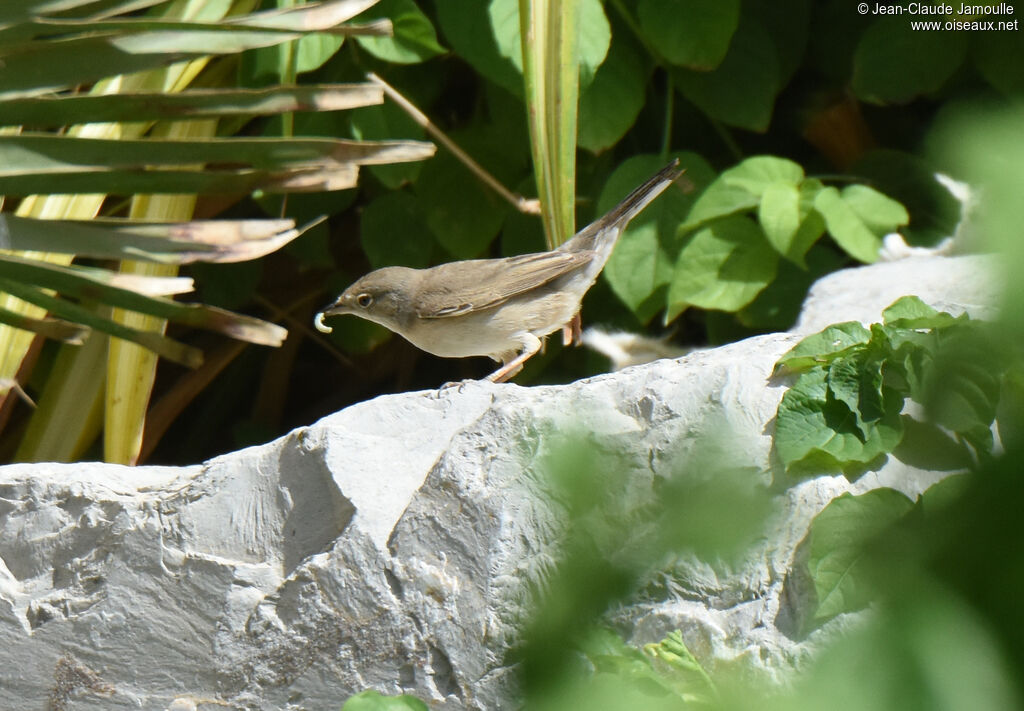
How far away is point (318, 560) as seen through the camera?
2.16 metres

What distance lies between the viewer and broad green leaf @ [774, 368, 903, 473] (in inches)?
71.4

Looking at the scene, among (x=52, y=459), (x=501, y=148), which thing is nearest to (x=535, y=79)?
(x=501, y=148)

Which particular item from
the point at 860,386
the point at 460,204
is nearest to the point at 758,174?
the point at 460,204

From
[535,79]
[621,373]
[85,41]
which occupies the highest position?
[85,41]

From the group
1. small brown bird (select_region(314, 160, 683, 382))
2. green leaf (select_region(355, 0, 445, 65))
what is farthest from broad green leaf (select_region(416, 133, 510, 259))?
green leaf (select_region(355, 0, 445, 65))

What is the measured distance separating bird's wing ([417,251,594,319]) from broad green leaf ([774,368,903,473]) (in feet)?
5.60

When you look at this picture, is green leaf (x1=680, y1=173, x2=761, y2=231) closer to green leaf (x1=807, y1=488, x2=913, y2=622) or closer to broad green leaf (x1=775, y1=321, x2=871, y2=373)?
broad green leaf (x1=775, y1=321, x2=871, y2=373)

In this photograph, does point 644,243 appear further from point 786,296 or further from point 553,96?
point 553,96

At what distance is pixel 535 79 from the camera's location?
3066 mm

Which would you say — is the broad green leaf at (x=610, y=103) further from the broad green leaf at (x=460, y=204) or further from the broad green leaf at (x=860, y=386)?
the broad green leaf at (x=860, y=386)

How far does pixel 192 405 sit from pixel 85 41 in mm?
3215

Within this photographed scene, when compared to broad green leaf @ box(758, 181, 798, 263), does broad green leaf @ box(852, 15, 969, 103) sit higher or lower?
higher

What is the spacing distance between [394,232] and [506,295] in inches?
33.8

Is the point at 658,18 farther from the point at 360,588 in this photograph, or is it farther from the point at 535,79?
the point at 360,588
